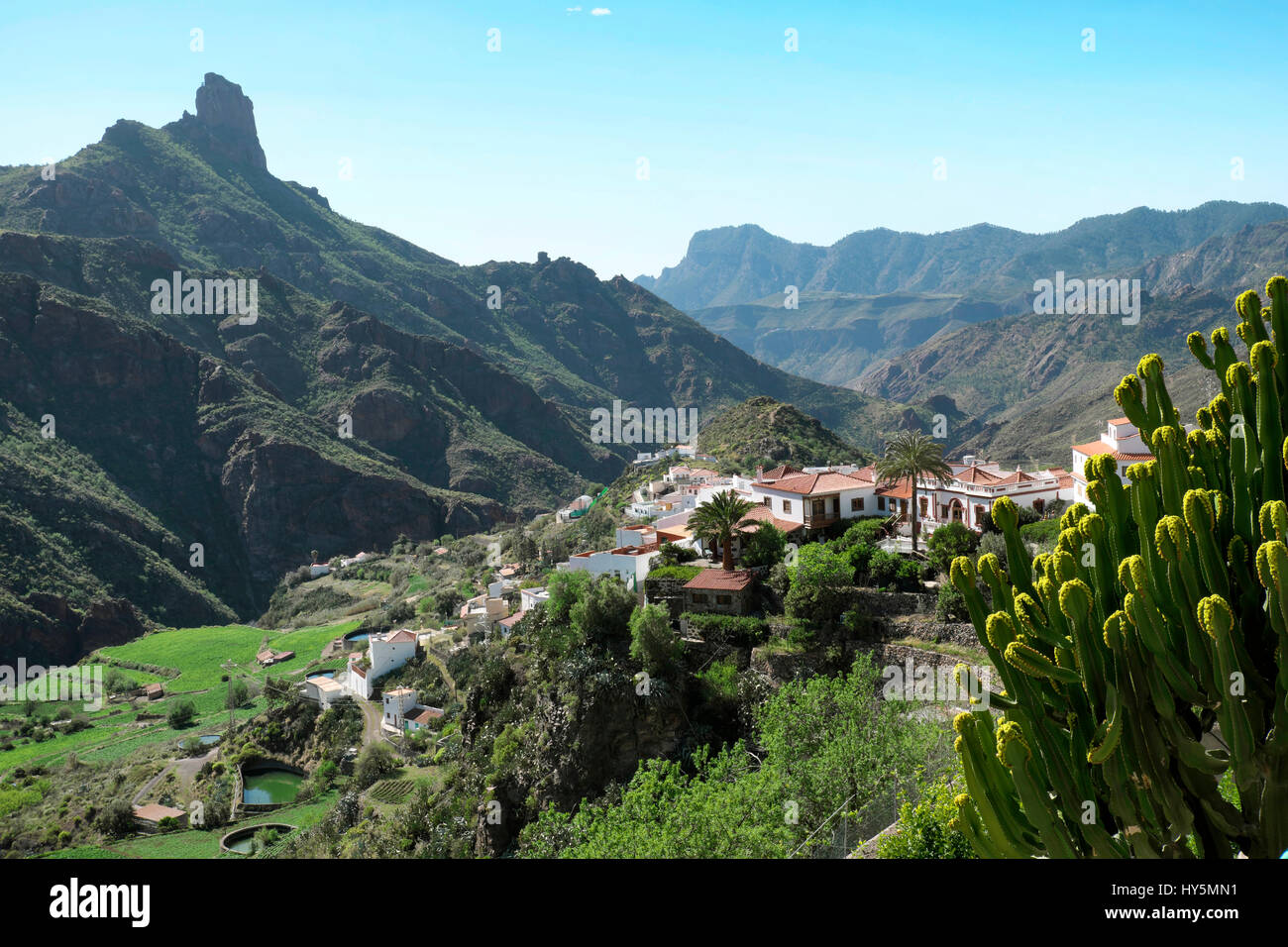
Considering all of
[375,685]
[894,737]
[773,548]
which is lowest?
[375,685]

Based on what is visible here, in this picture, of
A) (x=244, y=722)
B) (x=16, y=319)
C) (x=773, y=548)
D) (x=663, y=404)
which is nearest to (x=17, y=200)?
(x=16, y=319)

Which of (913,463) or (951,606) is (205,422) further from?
(951,606)

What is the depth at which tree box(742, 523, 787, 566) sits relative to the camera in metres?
32.3

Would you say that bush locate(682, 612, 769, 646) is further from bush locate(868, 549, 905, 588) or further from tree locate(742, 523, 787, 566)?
bush locate(868, 549, 905, 588)

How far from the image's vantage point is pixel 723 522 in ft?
105

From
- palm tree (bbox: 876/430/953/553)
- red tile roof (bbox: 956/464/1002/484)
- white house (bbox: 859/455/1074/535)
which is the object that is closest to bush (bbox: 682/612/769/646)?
palm tree (bbox: 876/430/953/553)

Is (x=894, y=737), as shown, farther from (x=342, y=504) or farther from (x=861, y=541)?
(x=342, y=504)

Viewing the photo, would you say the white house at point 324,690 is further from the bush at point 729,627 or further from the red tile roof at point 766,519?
the bush at point 729,627

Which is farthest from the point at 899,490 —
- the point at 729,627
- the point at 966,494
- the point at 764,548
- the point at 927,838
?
the point at 927,838

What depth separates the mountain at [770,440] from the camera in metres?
68.5

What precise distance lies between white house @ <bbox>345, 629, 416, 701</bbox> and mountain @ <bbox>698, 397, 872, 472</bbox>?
27012 mm

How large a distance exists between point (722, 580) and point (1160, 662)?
82.4 ft
